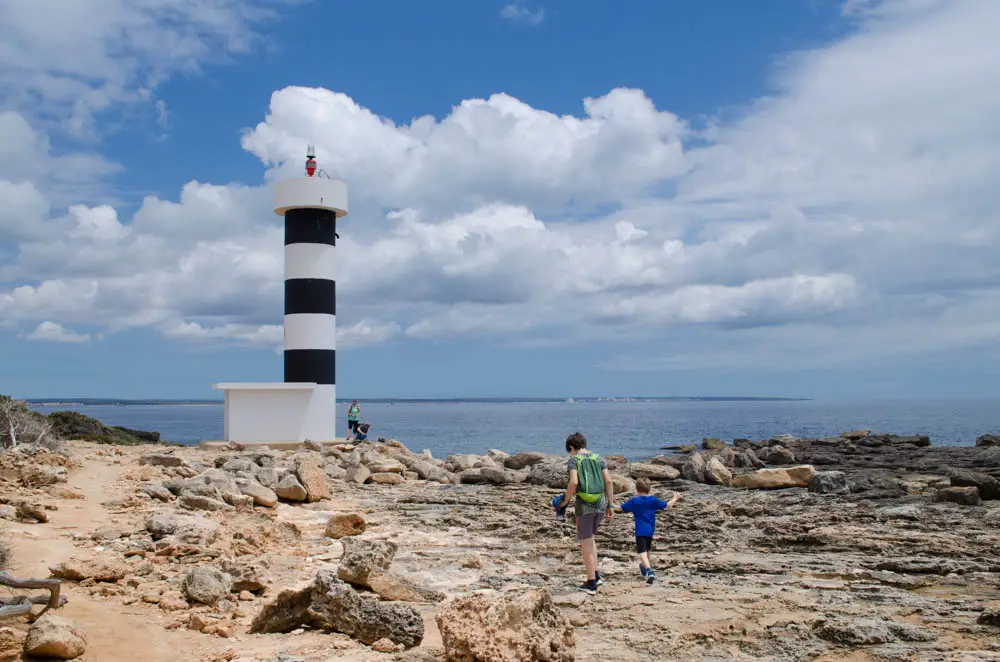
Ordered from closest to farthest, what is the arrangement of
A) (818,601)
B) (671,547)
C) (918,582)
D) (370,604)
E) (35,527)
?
(370,604) < (818,601) < (918,582) < (35,527) < (671,547)

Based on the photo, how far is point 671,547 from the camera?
38.2 feet

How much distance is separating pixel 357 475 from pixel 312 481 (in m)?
3.86

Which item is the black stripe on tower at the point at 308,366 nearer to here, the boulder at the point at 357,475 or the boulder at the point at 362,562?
the boulder at the point at 357,475

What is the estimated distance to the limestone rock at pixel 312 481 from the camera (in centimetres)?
Answer: 1590

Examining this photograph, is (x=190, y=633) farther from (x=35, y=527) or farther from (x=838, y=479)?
(x=838, y=479)

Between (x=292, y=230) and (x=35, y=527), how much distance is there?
1638 cm

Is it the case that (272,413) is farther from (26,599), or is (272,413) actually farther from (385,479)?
(26,599)

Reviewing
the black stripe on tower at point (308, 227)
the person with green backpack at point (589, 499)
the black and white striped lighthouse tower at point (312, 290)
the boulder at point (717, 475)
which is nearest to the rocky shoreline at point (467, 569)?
the person with green backpack at point (589, 499)

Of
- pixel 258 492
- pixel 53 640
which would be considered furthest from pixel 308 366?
pixel 53 640

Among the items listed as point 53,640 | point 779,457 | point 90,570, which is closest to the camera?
point 53,640

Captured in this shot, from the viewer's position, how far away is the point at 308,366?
25.0m

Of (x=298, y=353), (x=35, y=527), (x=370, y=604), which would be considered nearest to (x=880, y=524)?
(x=370, y=604)

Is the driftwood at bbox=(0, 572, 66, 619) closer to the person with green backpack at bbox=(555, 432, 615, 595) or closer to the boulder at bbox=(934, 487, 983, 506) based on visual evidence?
the person with green backpack at bbox=(555, 432, 615, 595)

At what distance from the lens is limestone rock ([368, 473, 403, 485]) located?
796 inches
